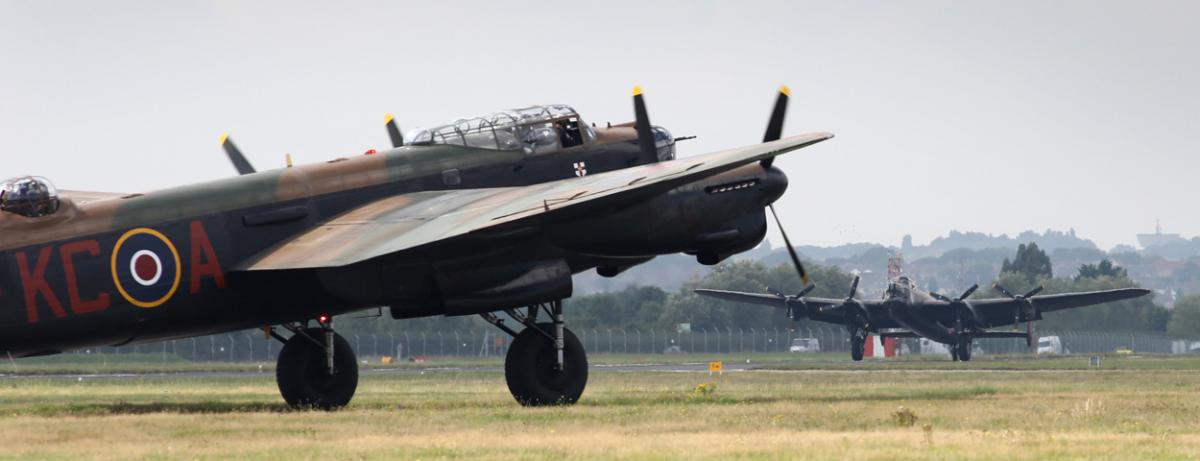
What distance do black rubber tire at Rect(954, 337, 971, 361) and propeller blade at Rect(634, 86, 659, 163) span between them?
7088cm

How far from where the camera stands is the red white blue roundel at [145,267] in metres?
Result: 26.5

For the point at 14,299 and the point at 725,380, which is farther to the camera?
the point at 725,380

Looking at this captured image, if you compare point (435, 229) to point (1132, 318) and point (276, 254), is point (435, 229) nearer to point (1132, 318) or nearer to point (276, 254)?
point (276, 254)

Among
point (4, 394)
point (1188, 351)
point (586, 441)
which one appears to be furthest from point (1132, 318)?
point (586, 441)

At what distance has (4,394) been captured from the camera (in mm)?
41625

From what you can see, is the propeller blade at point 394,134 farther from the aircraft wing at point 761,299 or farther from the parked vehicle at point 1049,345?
the parked vehicle at point 1049,345

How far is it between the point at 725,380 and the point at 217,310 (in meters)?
24.2

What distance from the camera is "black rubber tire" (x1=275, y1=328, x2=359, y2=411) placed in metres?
31.4

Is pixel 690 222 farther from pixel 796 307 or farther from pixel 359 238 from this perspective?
pixel 796 307

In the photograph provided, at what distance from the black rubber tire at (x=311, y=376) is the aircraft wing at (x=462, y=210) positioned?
10.6 ft

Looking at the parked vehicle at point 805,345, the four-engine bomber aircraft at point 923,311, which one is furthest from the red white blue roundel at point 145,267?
the parked vehicle at point 805,345

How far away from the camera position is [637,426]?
25.4m

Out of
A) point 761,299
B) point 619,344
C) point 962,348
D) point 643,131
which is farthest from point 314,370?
point 619,344

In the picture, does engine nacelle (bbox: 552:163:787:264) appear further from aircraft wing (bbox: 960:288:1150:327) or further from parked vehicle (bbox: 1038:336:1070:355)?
parked vehicle (bbox: 1038:336:1070:355)
